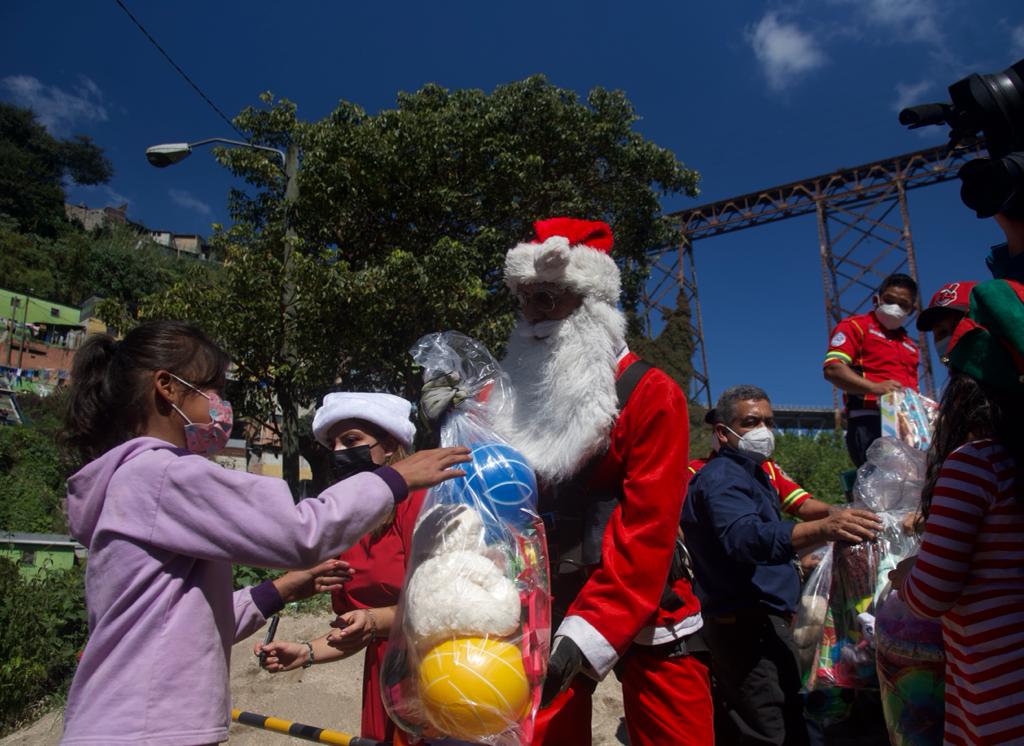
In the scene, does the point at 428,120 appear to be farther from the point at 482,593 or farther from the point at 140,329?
the point at 482,593

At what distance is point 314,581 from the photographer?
2100 mm

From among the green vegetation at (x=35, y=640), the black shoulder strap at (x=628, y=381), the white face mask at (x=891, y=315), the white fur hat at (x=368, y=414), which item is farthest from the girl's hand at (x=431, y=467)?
the green vegetation at (x=35, y=640)

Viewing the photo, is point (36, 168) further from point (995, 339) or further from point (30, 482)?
point (995, 339)

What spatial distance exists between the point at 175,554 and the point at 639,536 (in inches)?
46.4

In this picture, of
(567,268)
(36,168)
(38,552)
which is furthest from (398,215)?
(36,168)

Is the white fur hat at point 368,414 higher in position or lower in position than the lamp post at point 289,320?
lower

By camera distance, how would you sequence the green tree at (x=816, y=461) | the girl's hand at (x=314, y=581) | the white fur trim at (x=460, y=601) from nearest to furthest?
the white fur trim at (x=460, y=601) < the girl's hand at (x=314, y=581) < the green tree at (x=816, y=461)

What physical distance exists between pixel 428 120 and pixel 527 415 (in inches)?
388

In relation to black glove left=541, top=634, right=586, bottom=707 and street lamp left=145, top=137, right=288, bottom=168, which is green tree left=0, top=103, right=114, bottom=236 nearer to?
street lamp left=145, top=137, right=288, bottom=168

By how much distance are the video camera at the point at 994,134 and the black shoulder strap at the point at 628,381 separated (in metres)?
0.96

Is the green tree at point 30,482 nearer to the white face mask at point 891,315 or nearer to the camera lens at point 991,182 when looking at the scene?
the white face mask at point 891,315

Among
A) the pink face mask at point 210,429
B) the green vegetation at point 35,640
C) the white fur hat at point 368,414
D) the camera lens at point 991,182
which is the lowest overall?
the green vegetation at point 35,640

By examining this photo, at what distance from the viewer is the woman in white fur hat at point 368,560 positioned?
2125mm

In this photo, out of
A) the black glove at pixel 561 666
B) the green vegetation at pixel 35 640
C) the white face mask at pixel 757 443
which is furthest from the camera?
the green vegetation at pixel 35 640
